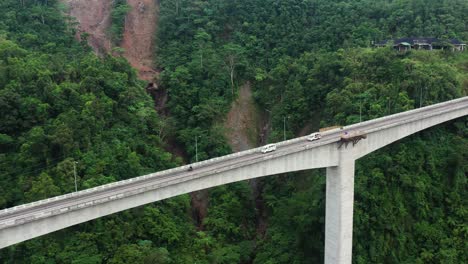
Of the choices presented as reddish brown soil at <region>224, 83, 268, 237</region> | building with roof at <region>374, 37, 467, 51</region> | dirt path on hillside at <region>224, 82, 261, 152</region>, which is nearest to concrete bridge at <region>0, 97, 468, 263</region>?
reddish brown soil at <region>224, 83, 268, 237</region>

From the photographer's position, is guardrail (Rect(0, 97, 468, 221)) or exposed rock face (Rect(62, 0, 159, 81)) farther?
exposed rock face (Rect(62, 0, 159, 81))

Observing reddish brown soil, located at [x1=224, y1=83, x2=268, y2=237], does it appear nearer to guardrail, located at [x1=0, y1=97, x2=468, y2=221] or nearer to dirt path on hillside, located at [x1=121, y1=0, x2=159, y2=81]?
dirt path on hillside, located at [x1=121, y1=0, x2=159, y2=81]

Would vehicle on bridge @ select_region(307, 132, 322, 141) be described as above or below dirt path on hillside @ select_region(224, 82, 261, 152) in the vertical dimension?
below

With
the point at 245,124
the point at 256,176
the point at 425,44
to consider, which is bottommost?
the point at 256,176

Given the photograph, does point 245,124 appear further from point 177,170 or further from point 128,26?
point 128,26

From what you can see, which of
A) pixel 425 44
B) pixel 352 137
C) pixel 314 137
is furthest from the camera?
pixel 425 44

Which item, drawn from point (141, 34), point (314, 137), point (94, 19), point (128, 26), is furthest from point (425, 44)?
point (94, 19)
